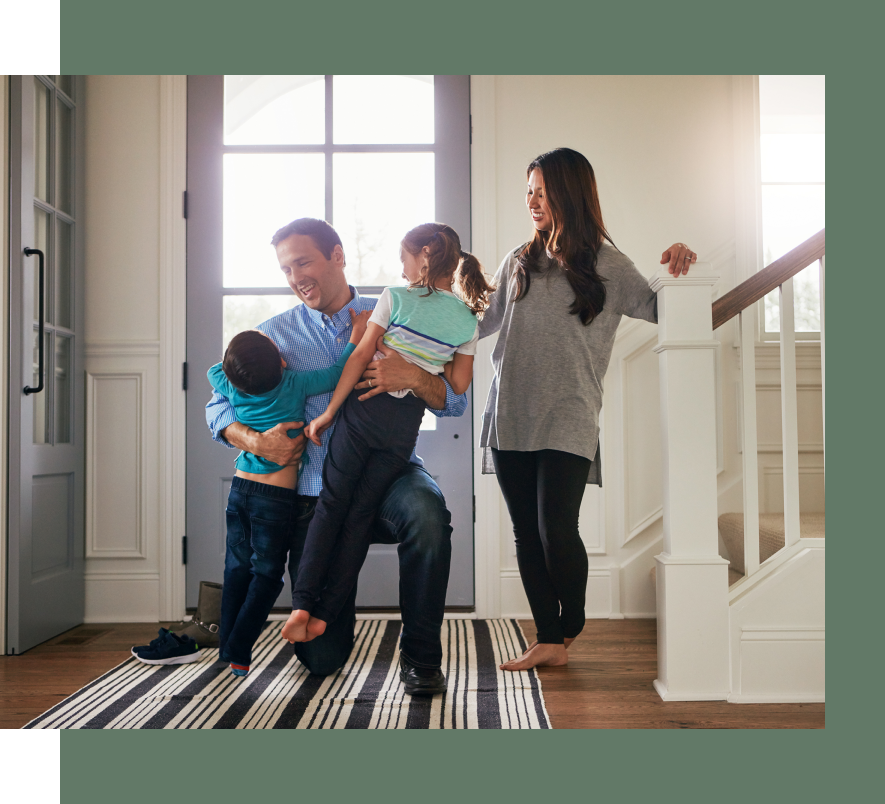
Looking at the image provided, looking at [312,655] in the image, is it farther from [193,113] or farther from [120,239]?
[193,113]

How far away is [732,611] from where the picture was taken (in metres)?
1.73

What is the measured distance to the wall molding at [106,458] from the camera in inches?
106

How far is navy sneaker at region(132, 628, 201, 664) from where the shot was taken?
2.04m

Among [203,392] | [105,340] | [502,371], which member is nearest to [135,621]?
[203,392]

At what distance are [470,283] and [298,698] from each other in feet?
3.71

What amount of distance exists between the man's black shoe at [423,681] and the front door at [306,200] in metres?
0.95

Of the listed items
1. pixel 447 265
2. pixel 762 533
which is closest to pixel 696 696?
pixel 762 533

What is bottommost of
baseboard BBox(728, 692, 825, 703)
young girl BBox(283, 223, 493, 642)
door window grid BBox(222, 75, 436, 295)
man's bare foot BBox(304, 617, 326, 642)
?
baseboard BBox(728, 692, 825, 703)

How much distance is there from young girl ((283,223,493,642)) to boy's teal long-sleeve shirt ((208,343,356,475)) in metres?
0.09

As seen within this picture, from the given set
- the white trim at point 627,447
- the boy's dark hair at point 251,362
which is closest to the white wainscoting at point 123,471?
the boy's dark hair at point 251,362

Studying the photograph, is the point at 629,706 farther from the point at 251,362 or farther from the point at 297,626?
the point at 251,362

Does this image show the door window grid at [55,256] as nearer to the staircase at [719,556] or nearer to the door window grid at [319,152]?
the door window grid at [319,152]

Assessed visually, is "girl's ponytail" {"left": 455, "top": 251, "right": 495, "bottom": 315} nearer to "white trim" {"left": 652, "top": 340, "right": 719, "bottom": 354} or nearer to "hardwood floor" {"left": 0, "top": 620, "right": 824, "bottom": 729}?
"white trim" {"left": 652, "top": 340, "right": 719, "bottom": 354}

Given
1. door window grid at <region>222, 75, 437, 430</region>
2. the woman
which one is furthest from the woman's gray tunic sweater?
door window grid at <region>222, 75, 437, 430</region>
